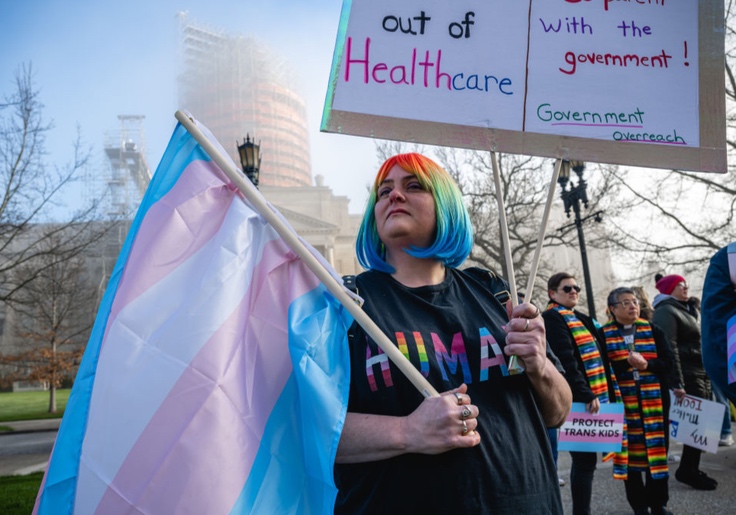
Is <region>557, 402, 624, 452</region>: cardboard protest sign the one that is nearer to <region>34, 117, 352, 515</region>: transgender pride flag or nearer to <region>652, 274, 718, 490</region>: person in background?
<region>652, 274, 718, 490</region>: person in background

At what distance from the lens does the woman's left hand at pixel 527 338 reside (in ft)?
5.56

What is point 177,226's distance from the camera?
1844mm

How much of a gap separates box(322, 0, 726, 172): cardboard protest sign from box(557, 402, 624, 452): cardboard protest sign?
297cm

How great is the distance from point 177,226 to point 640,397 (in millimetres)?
4552

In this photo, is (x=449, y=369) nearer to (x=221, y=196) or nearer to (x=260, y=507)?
(x=260, y=507)

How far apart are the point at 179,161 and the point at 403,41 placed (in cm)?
87

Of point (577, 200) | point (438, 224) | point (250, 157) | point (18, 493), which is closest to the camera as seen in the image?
point (438, 224)

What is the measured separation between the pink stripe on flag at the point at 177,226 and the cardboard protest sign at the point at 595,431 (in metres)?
3.60

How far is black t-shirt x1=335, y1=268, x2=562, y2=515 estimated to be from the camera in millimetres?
1604

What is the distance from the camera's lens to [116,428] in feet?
5.13

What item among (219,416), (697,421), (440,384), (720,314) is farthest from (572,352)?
(219,416)

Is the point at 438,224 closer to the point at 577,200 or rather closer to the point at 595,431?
the point at 595,431

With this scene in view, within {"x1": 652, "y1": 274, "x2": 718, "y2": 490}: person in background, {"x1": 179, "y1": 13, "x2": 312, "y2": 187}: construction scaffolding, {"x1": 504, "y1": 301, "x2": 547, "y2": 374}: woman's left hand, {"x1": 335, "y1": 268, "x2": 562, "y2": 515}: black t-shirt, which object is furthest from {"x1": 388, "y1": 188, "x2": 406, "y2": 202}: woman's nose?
{"x1": 179, "y1": 13, "x2": 312, "y2": 187}: construction scaffolding

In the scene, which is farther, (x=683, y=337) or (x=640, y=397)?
(x=683, y=337)
